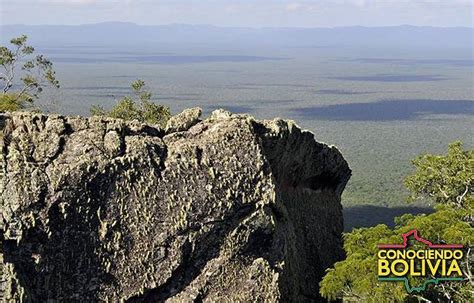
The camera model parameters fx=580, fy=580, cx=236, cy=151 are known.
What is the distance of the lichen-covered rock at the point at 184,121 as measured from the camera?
60.1ft

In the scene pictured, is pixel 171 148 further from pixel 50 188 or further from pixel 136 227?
pixel 50 188

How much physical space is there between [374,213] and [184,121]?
47.3 m

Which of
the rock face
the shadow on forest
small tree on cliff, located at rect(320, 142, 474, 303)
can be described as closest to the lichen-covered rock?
the rock face

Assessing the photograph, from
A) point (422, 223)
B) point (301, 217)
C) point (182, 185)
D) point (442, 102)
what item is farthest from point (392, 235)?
point (442, 102)

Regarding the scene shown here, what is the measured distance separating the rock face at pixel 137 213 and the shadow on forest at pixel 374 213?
39.9 m

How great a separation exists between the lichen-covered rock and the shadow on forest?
39.3m

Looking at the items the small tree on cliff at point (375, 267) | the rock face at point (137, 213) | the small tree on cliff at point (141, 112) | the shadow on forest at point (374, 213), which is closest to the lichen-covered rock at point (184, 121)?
the rock face at point (137, 213)

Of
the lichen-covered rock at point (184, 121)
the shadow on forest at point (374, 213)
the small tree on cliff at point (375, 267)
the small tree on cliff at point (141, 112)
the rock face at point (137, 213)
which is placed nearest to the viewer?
the rock face at point (137, 213)

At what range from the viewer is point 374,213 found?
62.2 metres

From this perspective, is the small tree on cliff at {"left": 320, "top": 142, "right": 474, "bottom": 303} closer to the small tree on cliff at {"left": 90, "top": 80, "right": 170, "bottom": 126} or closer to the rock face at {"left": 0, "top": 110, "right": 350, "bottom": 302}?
the rock face at {"left": 0, "top": 110, "right": 350, "bottom": 302}

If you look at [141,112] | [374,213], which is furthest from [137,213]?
[374,213]

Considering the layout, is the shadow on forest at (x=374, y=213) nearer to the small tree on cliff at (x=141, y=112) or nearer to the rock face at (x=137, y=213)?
the small tree on cliff at (x=141, y=112)

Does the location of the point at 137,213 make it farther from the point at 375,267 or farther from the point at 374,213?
the point at 374,213

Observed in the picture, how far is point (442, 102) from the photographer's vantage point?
579ft
